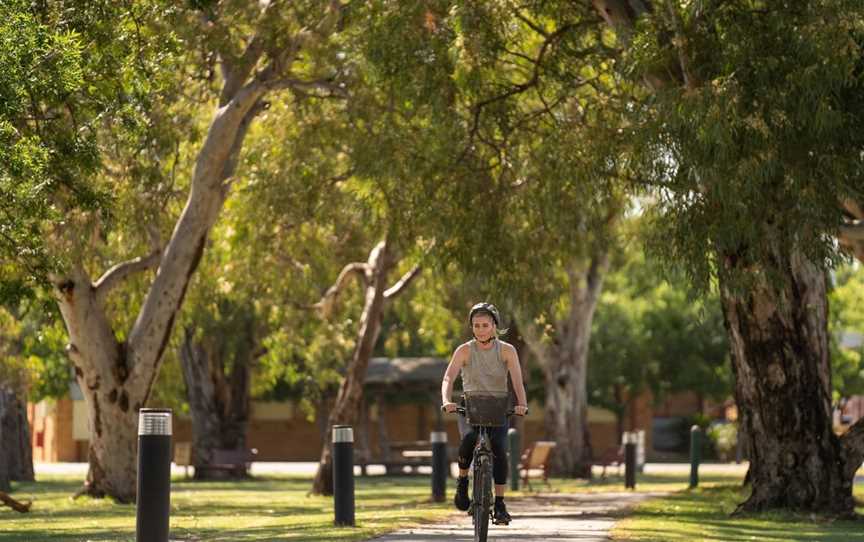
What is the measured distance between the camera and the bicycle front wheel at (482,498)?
13141mm

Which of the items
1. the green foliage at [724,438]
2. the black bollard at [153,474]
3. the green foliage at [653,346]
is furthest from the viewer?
the green foliage at [653,346]

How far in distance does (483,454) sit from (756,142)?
4.71 meters

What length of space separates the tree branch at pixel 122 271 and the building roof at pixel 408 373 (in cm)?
2224

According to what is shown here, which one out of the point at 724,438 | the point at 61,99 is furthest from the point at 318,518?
the point at 724,438

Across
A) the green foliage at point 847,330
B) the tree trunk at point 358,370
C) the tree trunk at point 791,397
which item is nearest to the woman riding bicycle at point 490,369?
the tree trunk at point 791,397

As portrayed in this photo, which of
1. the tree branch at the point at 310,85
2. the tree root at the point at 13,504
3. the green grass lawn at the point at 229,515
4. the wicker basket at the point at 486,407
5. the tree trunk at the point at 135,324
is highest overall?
the tree branch at the point at 310,85

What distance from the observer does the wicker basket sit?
13.2 m

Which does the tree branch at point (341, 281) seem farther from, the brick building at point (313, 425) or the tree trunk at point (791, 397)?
the brick building at point (313, 425)

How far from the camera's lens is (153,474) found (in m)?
11.0

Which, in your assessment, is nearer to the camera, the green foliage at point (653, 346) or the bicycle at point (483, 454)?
the bicycle at point (483, 454)

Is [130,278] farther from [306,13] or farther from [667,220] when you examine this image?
[667,220]

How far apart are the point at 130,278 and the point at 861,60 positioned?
14.7 m

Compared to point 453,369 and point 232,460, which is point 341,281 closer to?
point 232,460

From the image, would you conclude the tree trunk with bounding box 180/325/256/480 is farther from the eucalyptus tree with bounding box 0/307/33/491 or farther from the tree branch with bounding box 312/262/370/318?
the tree branch with bounding box 312/262/370/318
